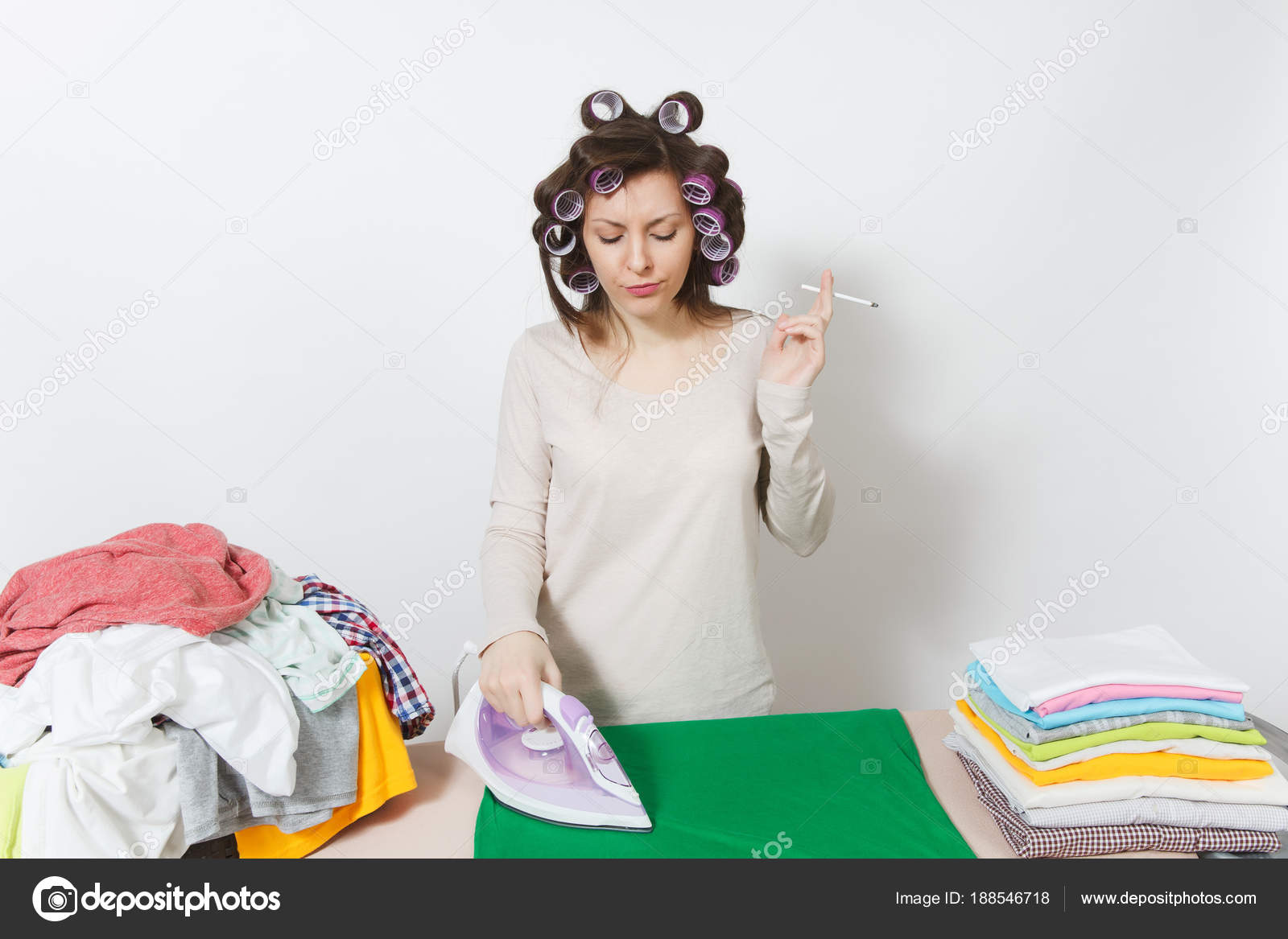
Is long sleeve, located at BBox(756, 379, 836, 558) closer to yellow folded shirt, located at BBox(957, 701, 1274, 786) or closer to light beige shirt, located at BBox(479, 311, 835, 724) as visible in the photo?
light beige shirt, located at BBox(479, 311, 835, 724)

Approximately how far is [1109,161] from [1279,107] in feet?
1.42

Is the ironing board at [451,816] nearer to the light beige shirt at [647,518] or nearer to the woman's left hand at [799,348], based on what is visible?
the light beige shirt at [647,518]

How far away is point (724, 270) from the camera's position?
166 centimetres

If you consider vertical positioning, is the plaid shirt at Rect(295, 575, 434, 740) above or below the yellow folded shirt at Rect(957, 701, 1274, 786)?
below

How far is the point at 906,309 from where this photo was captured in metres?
2.54

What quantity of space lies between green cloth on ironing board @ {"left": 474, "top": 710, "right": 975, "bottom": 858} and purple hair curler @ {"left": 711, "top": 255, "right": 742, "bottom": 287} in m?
0.73

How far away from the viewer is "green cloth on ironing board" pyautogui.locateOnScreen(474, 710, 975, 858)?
121 centimetres

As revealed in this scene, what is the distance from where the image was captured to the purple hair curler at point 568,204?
1.53 m

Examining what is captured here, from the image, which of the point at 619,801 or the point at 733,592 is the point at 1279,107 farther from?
the point at 619,801

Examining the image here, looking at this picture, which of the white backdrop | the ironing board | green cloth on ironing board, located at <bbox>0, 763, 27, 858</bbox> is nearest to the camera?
green cloth on ironing board, located at <bbox>0, 763, 27, 858</bbox>

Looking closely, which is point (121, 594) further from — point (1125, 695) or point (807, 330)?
point (1125, 695)
